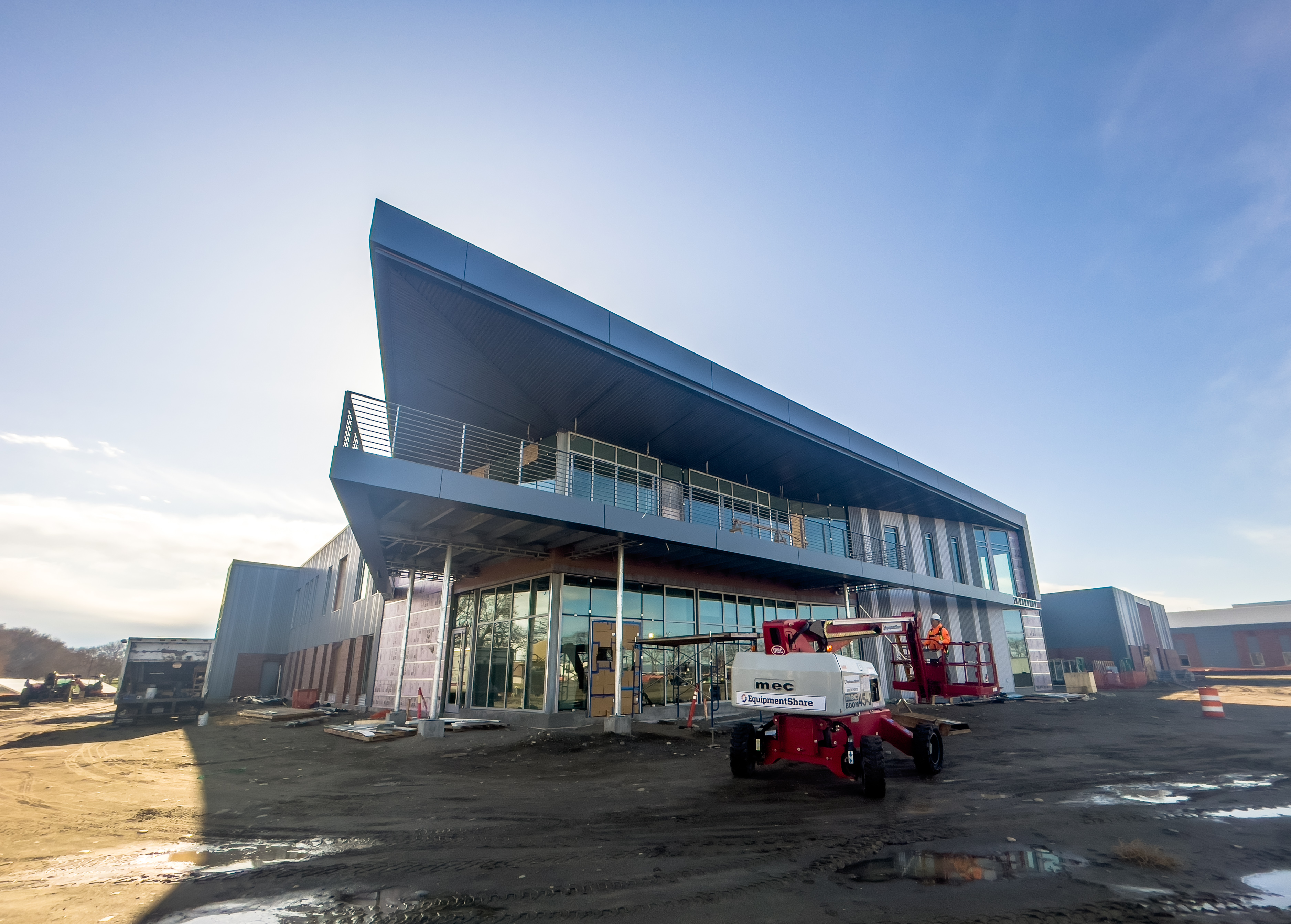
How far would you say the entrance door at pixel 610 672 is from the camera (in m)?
16.7

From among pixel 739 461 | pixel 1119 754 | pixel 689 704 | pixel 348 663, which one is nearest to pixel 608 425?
pixel 739 461

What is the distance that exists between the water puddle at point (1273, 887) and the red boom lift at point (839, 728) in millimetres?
3538

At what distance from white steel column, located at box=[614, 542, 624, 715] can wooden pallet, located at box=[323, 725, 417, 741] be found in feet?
16.7

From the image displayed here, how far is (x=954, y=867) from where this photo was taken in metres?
5.21

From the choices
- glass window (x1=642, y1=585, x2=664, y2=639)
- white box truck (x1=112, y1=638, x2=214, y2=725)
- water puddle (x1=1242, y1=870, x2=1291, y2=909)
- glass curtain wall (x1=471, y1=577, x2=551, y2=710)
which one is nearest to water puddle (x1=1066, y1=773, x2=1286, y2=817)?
water puddle (x1=1242, y1=870, x2=1291, y2=909)

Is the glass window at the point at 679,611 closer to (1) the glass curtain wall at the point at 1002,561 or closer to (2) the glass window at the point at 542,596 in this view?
(2) the glass window at the point at 542,596

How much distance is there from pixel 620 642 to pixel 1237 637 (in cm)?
6606

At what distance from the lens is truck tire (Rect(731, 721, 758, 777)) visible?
30.3 feet

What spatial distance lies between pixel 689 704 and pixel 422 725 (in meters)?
8.10

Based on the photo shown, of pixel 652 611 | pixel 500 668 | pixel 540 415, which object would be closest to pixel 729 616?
pixel 652 611

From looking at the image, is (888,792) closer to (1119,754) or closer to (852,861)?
(852,861)

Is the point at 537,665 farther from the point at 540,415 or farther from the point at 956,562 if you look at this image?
the point at 956,562

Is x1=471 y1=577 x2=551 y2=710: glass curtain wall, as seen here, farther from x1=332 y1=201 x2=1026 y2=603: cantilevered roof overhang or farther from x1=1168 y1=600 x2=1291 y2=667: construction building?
x1=1168 y1=600 x2=1291 y2=667: construction building

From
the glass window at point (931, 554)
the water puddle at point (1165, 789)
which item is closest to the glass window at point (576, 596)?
the water puddle at point (1165, 789)
